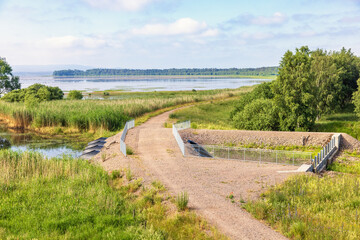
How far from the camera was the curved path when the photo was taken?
42.1ft

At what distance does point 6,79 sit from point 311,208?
92.4 meters

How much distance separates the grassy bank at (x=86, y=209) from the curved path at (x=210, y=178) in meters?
1.03

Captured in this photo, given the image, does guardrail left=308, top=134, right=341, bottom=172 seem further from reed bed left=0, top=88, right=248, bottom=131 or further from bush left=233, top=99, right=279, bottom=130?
reed bed left=0, top=88, right=248, bottom=131

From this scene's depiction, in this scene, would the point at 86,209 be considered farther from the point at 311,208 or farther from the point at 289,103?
the point at 289,103

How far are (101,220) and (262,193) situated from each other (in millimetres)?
7961

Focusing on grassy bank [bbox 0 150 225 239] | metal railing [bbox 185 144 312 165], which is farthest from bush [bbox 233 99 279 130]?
grassy bank [bbox 0 150 225 239]

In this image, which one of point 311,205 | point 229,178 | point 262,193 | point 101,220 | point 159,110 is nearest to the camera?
point 101,220

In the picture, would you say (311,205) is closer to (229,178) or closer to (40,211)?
(229,178)

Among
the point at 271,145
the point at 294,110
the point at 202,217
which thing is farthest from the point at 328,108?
the point at 202,217

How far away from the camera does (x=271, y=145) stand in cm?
3416

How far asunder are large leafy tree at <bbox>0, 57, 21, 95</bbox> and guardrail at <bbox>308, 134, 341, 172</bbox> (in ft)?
268

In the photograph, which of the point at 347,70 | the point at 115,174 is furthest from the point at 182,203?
the point at 347,70

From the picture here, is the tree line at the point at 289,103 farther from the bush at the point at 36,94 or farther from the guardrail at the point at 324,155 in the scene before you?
the bush at the point at 36,94

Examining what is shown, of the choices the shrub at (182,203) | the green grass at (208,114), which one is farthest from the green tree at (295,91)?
the shrub at (182,203)
